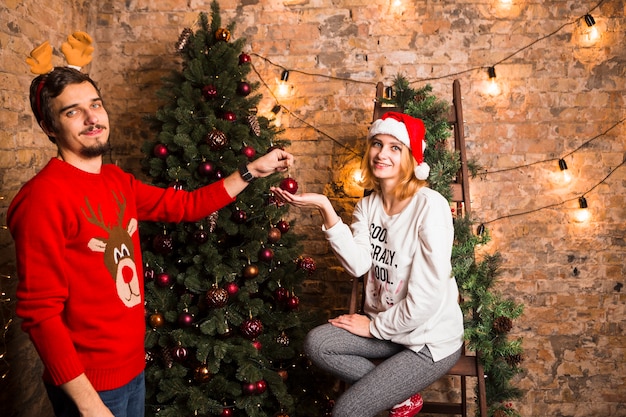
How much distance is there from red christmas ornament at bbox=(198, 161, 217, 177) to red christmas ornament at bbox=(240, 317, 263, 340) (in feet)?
2.55

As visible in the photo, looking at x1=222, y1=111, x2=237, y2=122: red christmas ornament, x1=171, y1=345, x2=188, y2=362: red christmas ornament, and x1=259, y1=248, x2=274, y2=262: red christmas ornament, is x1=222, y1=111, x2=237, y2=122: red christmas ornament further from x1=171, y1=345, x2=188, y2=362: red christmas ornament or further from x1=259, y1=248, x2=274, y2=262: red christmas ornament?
x1=171, y1=345, x2=188, y2=362: red christmas ornament

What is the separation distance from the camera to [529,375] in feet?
11.2

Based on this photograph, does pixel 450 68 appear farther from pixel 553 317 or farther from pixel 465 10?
pixel 553 317

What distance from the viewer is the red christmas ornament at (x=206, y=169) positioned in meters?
2.56

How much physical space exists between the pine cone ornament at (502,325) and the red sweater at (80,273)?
1.57m

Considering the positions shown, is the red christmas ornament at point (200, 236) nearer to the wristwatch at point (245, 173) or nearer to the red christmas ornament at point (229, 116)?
the wristwatch at point (245, 173)

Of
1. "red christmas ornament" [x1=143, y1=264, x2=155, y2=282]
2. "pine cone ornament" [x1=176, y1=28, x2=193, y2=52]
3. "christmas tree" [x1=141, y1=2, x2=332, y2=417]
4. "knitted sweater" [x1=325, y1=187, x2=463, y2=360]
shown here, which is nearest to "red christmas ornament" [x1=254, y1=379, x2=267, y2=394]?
"christmas tree" [x1=141, y1=2, x2=332, y2=417]

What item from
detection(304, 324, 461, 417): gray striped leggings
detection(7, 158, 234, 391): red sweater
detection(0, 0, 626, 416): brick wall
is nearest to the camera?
detection(7, 158, 234, 391): red sweater

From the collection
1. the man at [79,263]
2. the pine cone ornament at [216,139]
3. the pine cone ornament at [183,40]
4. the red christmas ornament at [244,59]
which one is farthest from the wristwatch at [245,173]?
the pine cone ornament at [183,40]

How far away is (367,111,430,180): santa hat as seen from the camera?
90.4 inches

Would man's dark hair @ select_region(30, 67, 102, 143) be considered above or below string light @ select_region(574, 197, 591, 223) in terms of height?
above

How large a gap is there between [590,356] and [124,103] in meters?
3.60

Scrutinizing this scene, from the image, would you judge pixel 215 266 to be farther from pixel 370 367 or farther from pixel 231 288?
pixel 370 367

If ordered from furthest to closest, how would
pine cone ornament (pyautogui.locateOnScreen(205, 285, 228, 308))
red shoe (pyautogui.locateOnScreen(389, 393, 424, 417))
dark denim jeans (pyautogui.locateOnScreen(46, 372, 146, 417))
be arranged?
pine cone ornament (pyautogui.locateOnScreen(205, 285, 228, 308)) < red shoe (pyautogui.locateOnScreen(389, 393, 424, 417)) < dark denim jeans (pyautogui.locateOnScreen(46, 372, 146, 417))
